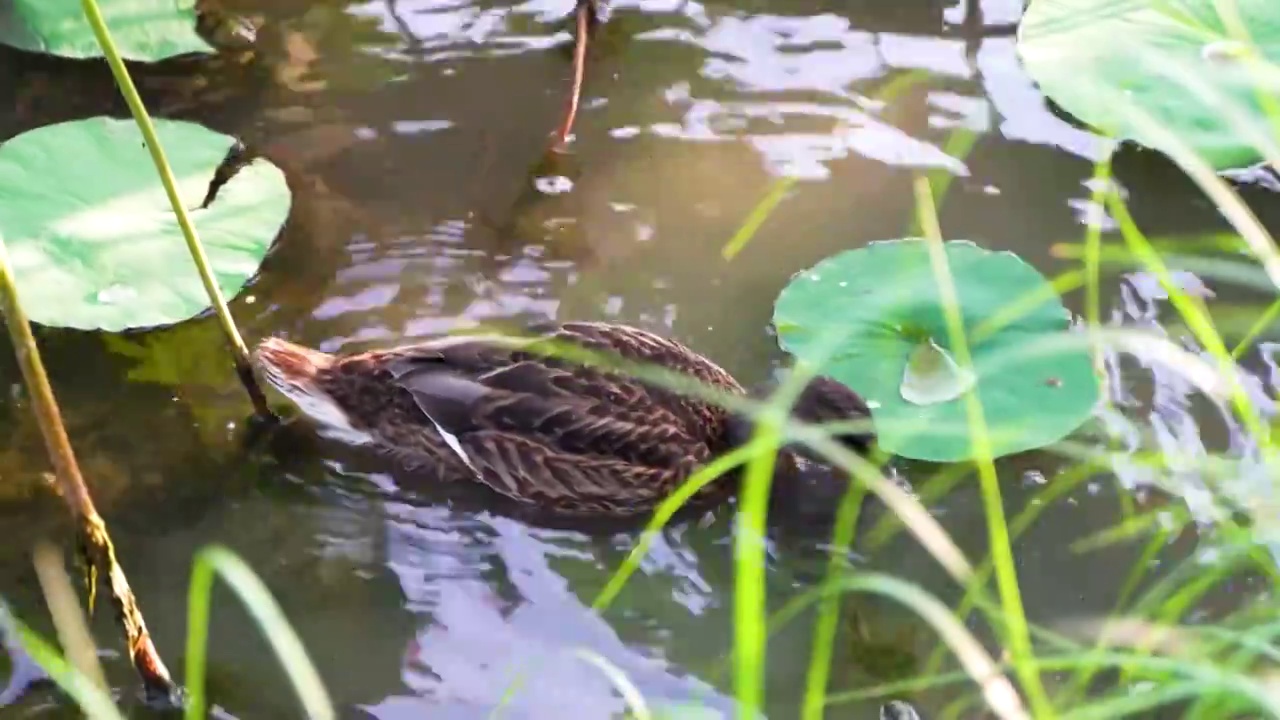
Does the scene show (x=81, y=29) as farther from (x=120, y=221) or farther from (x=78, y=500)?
(x=78, y=500)

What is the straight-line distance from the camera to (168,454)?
2.78 metres

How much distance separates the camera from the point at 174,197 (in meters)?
2.16

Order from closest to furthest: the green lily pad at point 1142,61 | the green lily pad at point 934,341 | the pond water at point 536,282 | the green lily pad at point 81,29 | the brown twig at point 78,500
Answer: the brown twig at point 78,500
the pond water at point 536,282
the green lily pad at point 934,341
the green lily pad at point 1142,61
the green lily pad at point 81,29

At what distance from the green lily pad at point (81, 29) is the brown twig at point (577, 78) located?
98 centimetres

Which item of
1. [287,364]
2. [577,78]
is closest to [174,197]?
[287,364]

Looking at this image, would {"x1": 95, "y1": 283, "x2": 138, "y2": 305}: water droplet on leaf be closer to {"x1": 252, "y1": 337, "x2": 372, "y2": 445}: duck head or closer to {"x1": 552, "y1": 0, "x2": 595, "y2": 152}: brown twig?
{"x1": 252, "y1": 337, "x2": 372, "y2": 445}: duck head

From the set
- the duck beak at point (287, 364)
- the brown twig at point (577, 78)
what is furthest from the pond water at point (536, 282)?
the duck beak at point (287, 364)

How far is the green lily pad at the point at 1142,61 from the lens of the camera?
3006 mm

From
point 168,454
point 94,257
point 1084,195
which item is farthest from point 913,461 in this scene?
point 94,257

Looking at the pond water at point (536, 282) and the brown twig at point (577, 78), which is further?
the brown twig at point (577, 78)

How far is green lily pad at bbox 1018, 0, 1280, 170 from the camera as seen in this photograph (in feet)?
9.86

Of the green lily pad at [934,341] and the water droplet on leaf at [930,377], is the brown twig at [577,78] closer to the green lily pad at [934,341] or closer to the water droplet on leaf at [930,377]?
the green lily pad at [934,341]

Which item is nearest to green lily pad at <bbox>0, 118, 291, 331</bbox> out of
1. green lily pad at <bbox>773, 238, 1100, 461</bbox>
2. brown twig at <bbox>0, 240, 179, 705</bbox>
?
brown twig at <bbox>0, 240, 179, 705</bbox>

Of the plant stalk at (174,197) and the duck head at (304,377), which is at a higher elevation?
the plant stalk at (174,197)
